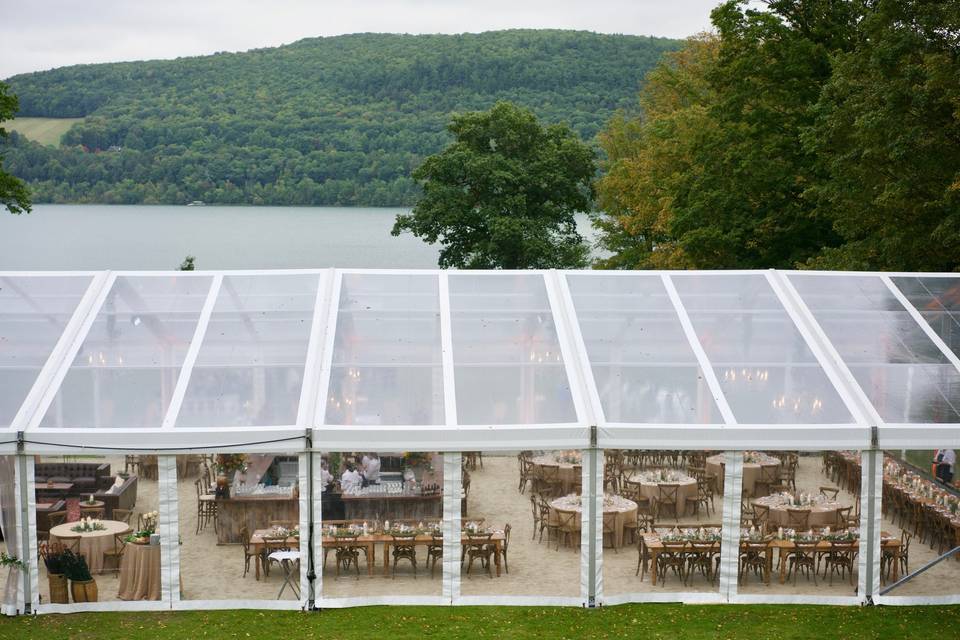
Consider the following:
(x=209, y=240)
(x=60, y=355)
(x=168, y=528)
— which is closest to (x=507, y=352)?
(x=168, y=528)

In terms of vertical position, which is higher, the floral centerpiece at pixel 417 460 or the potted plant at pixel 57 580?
the floral centerpiece at pixel 417 460

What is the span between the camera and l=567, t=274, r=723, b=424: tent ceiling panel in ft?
45.6

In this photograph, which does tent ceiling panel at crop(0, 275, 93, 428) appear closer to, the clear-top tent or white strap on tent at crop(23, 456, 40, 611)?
the clear-top tent

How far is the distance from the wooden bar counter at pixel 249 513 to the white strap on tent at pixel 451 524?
3744 millimetres

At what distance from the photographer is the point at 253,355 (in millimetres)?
14703

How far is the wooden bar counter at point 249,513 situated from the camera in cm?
1661

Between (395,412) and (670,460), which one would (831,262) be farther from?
(395,412)

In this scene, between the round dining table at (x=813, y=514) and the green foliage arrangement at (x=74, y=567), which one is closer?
the green foliage arrangement at (x=74, y=567)

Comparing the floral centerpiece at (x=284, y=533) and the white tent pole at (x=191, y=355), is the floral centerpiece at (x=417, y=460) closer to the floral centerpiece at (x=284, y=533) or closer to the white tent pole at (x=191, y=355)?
the floral centerpiece at (x=284, y=533)

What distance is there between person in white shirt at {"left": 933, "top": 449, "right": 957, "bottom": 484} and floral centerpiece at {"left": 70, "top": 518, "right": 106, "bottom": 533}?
48.1 ft

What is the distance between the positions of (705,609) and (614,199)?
33.7 meters

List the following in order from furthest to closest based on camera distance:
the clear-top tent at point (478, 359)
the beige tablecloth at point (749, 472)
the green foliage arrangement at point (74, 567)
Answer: the beige tablecloth at point (749, 472) < the green foliage arrangement at point (74, 567) < the clear-top tent at point (478, 359)

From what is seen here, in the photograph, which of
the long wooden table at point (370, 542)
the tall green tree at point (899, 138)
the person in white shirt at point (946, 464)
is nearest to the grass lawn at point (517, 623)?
the long wooden table at point (370, 542)

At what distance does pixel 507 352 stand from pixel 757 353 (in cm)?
372
